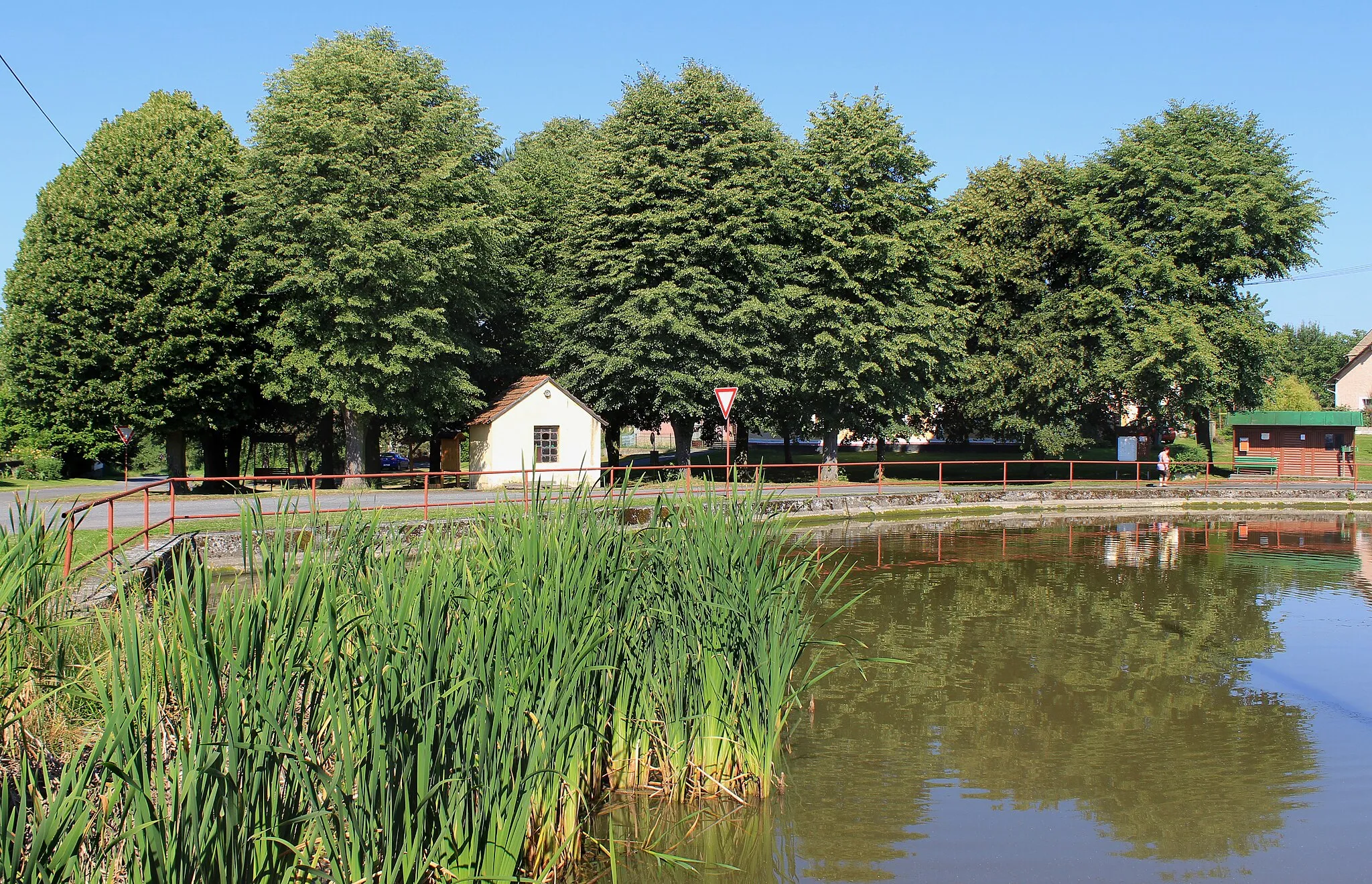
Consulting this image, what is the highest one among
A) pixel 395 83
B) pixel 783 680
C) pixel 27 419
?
pixel 395 83

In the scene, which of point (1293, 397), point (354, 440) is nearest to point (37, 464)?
point (354, 440)

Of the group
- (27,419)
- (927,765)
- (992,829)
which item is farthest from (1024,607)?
(27,419)

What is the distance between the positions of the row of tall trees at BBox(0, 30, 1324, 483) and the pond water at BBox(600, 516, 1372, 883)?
777 inches

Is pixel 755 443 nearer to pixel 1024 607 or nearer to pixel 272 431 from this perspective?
pixel 272 431

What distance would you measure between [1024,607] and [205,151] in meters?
30.3

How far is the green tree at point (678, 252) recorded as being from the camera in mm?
32969

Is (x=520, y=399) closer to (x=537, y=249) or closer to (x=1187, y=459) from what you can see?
(x=537, y=249)

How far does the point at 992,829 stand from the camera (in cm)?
665

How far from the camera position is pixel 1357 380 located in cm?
7138

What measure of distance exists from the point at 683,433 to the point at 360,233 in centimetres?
1257

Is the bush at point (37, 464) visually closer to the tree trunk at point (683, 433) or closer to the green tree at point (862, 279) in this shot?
the tree trunk at point (683, 433)

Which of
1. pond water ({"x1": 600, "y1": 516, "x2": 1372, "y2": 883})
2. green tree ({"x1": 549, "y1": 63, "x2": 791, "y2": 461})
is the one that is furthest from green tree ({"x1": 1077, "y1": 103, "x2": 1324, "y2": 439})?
pond water ({"x1": 600, "y1": 516, "x2": 1372, "y2": 883})

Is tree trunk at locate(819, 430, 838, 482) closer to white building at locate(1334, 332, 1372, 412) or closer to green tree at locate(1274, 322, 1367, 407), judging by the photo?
white building at locate(1334, 332, 1372, 412)

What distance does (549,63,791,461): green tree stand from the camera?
108ft
